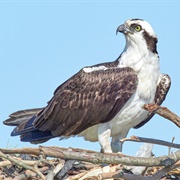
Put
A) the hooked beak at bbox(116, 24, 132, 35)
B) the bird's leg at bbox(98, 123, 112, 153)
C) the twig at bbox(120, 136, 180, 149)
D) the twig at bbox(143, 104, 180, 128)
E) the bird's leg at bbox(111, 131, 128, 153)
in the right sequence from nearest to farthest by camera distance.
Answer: the twig at bbox(143, 104, 180, 128) → the twig at bbox(120, 136, 180, 149) → the bird's leg at bbox(98, 123, 112, 153) → the hooked beak at bbox(116, 24, 132, 35) → the bird's leg at bbox(111, 131, 128, 153)

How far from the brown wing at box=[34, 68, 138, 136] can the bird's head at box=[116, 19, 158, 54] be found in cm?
43

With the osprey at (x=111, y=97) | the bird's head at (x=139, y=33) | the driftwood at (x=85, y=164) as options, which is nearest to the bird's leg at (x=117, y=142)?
the osprey at (x=111, y=97)

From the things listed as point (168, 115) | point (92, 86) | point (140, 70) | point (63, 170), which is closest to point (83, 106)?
point (92, 86)

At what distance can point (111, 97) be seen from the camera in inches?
353

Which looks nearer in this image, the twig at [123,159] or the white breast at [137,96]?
the twig at [123,159]

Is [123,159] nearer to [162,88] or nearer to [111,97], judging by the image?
[111,97]

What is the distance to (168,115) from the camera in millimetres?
5117

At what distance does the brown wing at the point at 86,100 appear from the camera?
8930 mm

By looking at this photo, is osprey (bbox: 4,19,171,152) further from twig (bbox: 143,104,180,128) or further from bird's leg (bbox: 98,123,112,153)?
twig (bbox: 143,104,180,128)

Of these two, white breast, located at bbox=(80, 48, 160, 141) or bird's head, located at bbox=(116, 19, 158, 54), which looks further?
bird's head, located at bbox=(116, 19, 158, 54)

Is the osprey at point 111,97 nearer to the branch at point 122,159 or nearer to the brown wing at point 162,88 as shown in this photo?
the brown wing at point 162,88

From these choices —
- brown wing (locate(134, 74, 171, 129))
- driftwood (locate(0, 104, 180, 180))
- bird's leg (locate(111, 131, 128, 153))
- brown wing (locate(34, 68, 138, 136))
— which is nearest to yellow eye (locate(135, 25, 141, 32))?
brown wing (locate(34, 68, 138, 136))

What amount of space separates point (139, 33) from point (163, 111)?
13.9ft

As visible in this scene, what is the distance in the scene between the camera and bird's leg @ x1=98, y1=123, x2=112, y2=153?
29.1ft
